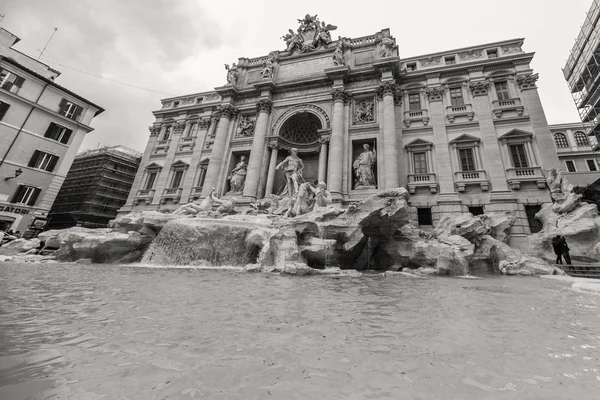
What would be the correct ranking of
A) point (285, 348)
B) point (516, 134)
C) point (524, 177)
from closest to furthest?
point (285, 348) → point (524, 177) → point (516, 134)

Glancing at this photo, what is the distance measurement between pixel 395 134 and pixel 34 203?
28.0 metres

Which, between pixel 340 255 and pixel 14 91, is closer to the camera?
pixel 340 255

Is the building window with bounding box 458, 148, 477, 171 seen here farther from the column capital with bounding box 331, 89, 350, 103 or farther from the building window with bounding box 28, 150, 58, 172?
the building window with bounding box 28, 150, 58, 172

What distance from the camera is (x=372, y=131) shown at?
17.4 meters

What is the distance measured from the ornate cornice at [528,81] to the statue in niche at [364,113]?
A: 906 cm

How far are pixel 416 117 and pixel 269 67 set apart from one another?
12477 mm

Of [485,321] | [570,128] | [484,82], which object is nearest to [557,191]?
[484,82]

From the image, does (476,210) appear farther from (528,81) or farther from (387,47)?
(387,47)

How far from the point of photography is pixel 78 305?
294 centimetres

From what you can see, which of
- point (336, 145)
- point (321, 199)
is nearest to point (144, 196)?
point (336, 145)

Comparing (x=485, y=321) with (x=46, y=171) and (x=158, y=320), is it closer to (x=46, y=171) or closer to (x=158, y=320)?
(x=158, y=320)

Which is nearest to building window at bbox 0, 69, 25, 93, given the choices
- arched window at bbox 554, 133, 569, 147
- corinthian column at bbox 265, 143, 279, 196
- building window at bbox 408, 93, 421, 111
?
corinthian column at bbox 265, 143, 279, 196

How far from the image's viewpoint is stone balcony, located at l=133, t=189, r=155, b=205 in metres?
21.8

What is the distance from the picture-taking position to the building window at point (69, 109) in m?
22.1
